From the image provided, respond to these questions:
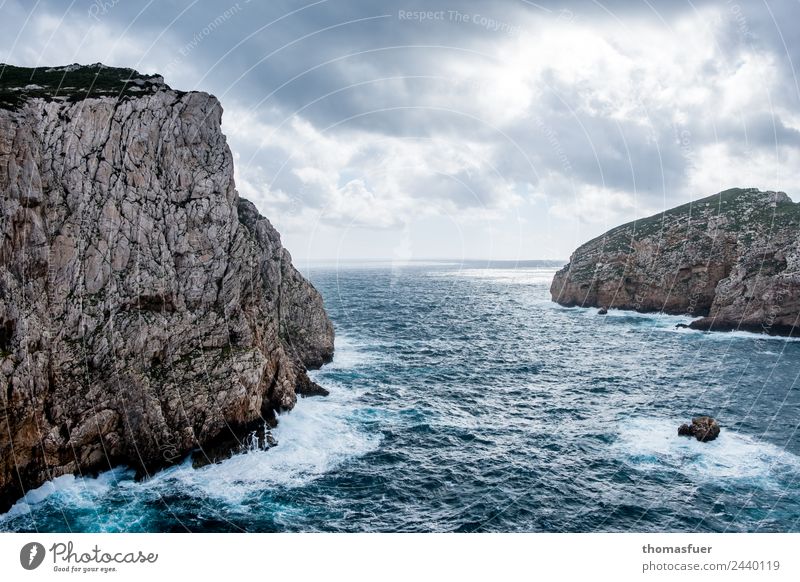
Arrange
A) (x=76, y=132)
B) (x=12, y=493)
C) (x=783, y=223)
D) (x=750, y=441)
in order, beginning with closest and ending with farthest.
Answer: (x=12, y=493) → (x=76, y=132) → (x=750, y=441) → (x=783, y=223)

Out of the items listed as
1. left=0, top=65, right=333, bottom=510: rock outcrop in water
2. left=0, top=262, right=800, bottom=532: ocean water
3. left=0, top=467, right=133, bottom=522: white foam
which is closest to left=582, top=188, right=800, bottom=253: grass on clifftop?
left=0, top=262, right=800, bottom=532: ocean water

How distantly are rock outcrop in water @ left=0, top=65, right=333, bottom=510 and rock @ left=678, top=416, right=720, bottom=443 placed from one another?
3483 centimetres

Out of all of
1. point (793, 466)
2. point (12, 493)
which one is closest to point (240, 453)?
point (12, 493)

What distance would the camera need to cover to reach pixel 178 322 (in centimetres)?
3366

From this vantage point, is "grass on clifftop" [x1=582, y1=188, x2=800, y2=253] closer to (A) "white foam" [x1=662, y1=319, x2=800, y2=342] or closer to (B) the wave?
(A) "white foam" [x1=662, y1=319, x2=800, y2=342]

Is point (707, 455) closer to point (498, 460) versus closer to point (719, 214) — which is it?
point (498, 460)

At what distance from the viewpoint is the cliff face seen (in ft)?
251

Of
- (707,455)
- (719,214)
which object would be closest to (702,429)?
(707,455)

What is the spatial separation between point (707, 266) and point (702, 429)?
68110 mm

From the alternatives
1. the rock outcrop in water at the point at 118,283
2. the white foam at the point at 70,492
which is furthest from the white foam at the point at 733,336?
the white foam at the point at 70,492

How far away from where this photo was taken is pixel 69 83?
35.1 metres

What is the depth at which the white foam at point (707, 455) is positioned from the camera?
30812 millimetres

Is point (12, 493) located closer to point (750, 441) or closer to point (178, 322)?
point (178, 322)

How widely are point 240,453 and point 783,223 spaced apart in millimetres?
111112
